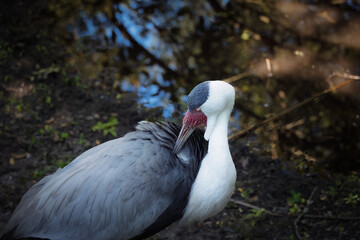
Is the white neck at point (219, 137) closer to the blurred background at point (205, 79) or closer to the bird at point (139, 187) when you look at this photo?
the bird at point (139, 187)

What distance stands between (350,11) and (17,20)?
4554 mm

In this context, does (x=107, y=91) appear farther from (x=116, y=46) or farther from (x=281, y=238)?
(x=281, y=238)

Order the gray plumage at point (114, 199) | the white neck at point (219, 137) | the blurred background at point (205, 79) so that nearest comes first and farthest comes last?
the gray plumage at point (114, 199), the white neck at point (219, 137), the blurred background at point (205, 79)

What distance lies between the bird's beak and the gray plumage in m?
0.07

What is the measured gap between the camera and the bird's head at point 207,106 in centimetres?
298

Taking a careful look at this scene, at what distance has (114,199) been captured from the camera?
113 inches

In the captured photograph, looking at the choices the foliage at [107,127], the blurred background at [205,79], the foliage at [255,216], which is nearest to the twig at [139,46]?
the blurred background at [205,79]

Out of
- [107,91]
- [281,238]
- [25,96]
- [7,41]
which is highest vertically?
[7,41]

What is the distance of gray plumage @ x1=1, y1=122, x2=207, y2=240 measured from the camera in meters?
2.89

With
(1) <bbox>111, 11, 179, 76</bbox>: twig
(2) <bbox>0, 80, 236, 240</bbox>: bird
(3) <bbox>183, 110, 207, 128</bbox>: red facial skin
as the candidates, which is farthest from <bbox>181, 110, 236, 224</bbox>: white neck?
(1) <bbox>111, 11, 179, 76</bbox>: twig

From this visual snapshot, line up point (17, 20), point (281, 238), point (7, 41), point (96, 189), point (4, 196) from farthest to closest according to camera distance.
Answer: point (17, 20), point (7, 41), point (4, 196), point (281, 238), point (96, 189)

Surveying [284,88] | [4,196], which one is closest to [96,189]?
[4,196]

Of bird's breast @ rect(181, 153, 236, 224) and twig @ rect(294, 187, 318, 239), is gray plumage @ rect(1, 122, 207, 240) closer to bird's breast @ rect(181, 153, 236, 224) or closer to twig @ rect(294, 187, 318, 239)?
bird's breast @ rect(181, 153, 236, 224)

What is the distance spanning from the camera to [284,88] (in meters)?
5.28
